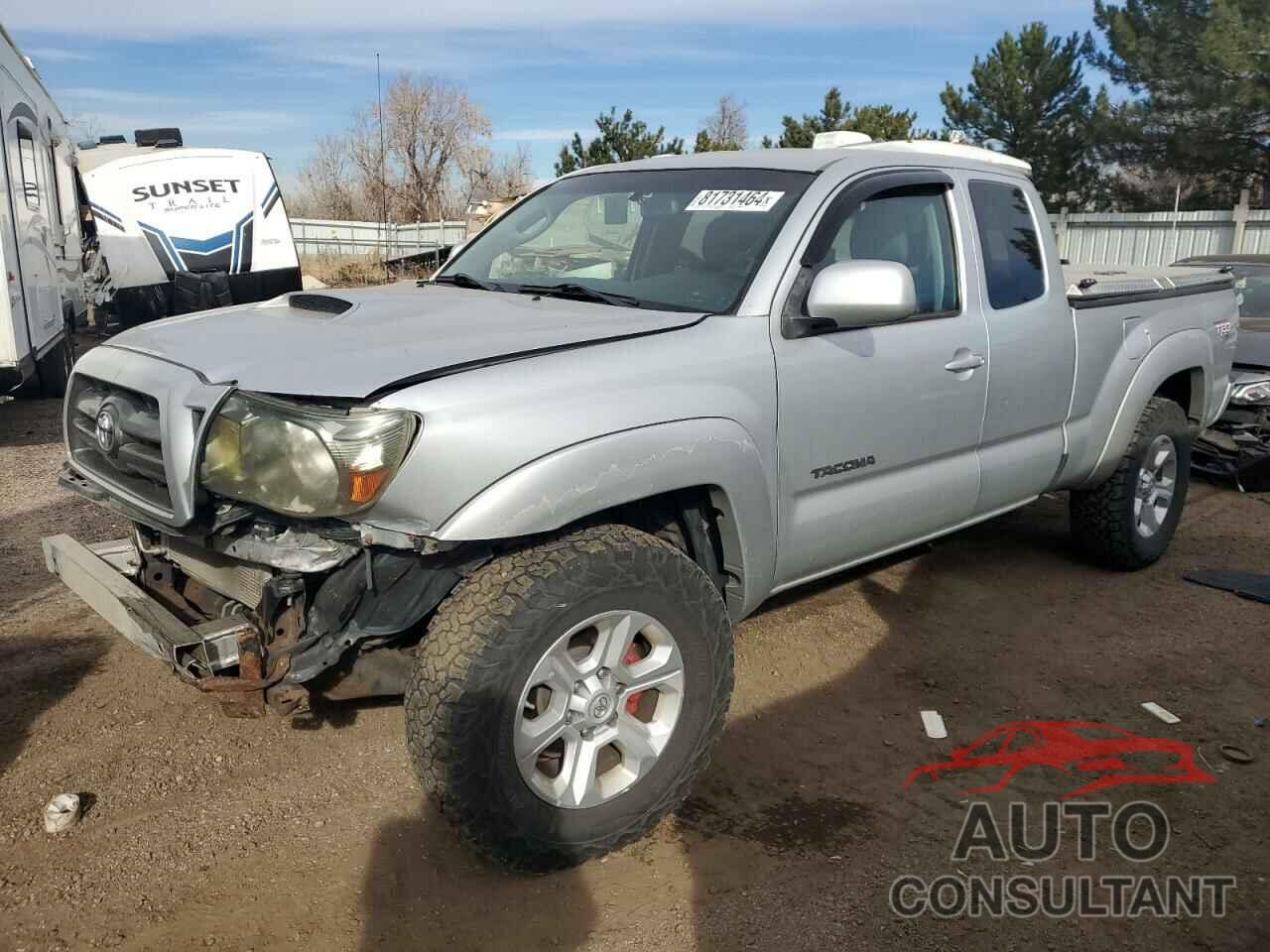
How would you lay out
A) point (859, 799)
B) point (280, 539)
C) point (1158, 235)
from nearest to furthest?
point (280, 539)
point (859, 799)
point (1158, 235)

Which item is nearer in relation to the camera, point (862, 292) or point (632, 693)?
point (632, 693)

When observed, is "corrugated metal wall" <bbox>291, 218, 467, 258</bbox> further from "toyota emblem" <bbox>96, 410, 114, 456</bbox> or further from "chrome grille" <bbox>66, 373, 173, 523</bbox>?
"toyota emblem" <bbox>96, 410, 114, 456</bbox>

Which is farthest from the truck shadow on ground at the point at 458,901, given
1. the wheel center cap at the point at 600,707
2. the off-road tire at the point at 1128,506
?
the off-road tire at the point at 1128,506

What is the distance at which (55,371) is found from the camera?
404 inches

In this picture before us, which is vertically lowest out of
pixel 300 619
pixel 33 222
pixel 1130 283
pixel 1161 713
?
pixel 1161 713

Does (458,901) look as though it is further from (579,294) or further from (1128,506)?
(1128,506)

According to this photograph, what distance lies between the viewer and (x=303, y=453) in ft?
8.53

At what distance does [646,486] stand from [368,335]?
91 centimetres

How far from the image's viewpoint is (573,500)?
272 cm

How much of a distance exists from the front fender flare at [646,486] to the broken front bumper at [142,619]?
71 cm

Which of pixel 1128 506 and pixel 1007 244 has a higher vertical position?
pixel 1007 244

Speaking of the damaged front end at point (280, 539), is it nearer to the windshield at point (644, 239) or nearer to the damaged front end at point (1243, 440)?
the windshield at point (644, 239)


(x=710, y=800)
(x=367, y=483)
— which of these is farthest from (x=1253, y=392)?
(x=367, y=483)

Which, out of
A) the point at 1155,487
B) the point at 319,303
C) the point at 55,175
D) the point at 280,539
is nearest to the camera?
the point at 280,539
